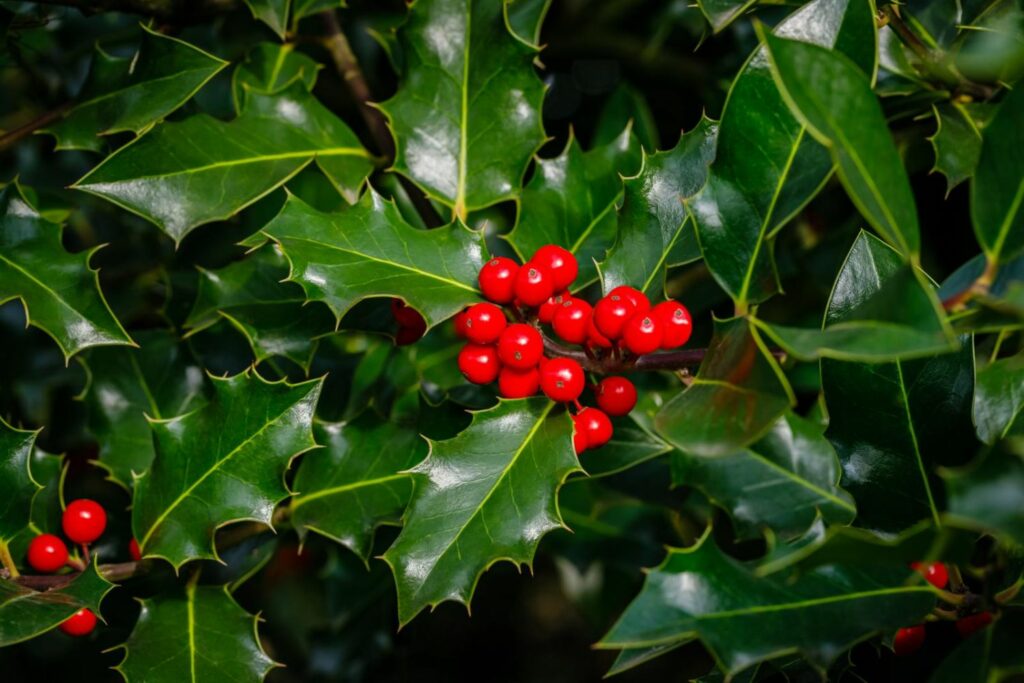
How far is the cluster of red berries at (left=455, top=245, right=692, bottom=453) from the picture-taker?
1030 mm

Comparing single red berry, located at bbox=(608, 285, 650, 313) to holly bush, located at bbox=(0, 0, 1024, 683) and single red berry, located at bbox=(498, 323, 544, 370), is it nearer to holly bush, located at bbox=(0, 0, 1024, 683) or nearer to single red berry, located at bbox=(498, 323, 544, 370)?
holly bush, located at bbox=(0, 0, 1024, 683)

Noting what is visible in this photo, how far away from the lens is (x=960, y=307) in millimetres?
860

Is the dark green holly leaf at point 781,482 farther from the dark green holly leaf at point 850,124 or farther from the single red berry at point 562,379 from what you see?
the dark green holly leaf at point 850,124

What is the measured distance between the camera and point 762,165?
3.27 feet

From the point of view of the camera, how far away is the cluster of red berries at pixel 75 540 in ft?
4.20

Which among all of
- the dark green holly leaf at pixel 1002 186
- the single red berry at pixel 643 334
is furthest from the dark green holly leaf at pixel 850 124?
the single red berry at pixel 643 334

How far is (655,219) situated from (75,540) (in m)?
0.94

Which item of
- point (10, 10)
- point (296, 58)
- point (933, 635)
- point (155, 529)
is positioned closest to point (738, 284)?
point (933, 635)

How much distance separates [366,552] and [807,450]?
25.9 inches

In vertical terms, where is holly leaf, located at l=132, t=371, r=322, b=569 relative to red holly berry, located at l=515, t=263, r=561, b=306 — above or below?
below

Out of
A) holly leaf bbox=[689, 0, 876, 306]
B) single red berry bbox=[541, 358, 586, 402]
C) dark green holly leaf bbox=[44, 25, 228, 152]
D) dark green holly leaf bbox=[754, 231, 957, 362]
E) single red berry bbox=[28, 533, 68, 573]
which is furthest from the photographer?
dark green holly leaf bbox=[44, 25, 228, 152]

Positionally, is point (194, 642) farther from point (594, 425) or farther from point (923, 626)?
point (923, 626)

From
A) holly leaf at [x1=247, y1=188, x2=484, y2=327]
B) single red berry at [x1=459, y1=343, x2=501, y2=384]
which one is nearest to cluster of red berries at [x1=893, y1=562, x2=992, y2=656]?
single red berry at [x1=459, y1=343, x2=501, y2=384]

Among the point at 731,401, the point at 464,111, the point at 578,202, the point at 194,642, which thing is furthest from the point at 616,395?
the point at 194,642
